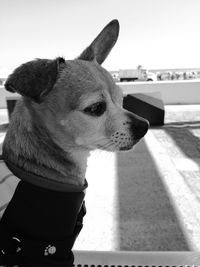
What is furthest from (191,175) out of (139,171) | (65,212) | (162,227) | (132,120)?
(65,212)

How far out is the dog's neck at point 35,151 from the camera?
4.75 ft

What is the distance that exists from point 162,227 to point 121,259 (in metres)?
0.76

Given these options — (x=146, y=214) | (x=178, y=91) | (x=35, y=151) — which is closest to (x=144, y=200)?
(x=146, y=214)

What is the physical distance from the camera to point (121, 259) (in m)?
1.92

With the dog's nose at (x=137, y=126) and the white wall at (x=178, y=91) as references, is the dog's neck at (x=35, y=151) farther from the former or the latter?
the white wall at (x=178, y=91)

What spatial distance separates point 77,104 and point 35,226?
0.59 m

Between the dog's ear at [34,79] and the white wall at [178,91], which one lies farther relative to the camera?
the white wall at [178,91]

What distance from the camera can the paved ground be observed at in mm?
2422

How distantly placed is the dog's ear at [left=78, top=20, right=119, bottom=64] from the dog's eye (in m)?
0.45

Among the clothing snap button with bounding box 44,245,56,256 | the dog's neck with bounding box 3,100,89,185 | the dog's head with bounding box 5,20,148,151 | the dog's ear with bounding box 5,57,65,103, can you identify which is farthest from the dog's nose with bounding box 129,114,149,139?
the clothing snap button with bounding box 44,245,56,256

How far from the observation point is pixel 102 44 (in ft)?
6.59

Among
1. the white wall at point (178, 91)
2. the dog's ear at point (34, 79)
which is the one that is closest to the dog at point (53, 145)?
the dog's ear at point (34, 79)

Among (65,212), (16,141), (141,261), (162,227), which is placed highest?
(16,141)

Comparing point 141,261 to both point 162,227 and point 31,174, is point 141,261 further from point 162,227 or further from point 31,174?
point 31,174
